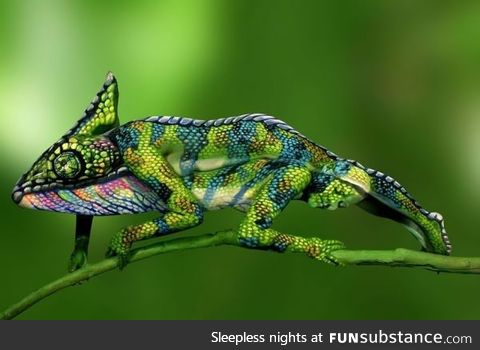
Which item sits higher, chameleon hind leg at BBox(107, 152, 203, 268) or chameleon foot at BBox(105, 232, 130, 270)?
chameleon hind leg at BBox(107, 152, 203, 268)

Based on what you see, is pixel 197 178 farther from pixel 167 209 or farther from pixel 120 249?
pixel 120 249

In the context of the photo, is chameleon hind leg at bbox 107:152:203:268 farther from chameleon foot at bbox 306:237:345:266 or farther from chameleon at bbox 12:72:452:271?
chameleon foot at bbox 306:237:345:266

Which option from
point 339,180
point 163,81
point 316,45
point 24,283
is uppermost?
point 316,45

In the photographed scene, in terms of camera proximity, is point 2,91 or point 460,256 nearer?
point 460,256

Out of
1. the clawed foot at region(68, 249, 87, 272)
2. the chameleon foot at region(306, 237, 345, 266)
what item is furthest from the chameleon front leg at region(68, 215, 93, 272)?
the chameleon foot at region(306, 237, 345, 266)

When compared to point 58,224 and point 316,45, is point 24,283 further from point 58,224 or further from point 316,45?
point 316,45

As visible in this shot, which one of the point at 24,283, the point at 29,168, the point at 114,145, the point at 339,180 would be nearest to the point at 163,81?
the point at 114,145

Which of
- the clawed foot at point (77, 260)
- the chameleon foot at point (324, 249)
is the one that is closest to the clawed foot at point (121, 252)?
the clawed foot at point (77, 260)
